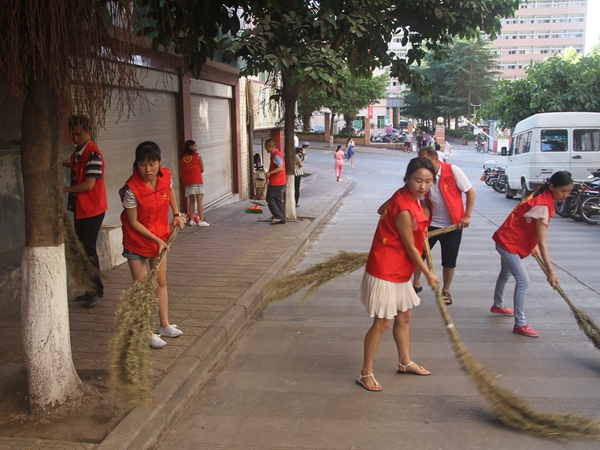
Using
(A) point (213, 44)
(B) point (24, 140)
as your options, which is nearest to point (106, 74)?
(B) point (24, 140)

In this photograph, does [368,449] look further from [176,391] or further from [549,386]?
[549,386]

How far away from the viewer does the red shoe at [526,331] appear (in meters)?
5.26

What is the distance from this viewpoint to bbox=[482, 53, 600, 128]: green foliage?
18.9 m

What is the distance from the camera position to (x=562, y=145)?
14.5 metres

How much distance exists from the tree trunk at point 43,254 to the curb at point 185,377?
0.56 metres

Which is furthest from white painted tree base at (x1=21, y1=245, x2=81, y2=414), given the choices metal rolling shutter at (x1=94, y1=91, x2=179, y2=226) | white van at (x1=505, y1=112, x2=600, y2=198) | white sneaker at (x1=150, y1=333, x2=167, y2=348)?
white van at (x1=505, y1=112, x2=600, y2=198)

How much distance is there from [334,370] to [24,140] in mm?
2809

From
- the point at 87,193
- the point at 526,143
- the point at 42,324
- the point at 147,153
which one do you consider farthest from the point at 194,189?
the point at 526,143

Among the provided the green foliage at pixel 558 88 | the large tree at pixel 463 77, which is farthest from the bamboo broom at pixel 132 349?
the large tree at pixel 463 77

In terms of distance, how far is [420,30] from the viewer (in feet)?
35.4

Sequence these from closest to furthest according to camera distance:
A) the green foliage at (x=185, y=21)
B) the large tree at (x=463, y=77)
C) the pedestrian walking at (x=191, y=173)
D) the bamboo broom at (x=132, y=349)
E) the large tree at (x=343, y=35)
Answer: the bamboo broom at (x=132, y=349) < the green foliage at (x=185, y=21) < the large tree at (x=343, y=35) < the pedestrian walking at (x=191, y=173) < the large tree at (x=463, y=77)

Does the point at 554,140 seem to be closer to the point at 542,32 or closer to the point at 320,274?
the point at 320,274

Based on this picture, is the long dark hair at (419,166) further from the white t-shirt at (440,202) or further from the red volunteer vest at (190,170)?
the red volunteer vest at (190,170)

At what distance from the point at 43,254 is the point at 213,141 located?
35.1 ft
